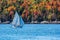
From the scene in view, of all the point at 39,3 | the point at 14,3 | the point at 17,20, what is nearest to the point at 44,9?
the point at 39,3

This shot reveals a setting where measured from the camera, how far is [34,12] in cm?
5459

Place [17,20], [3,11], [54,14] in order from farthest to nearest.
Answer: [3,11]
[54,14]
[17,20]

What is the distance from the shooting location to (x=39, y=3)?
54.1 m

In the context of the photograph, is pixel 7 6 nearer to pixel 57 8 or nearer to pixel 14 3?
pixel 14 3

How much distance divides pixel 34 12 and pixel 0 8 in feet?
20.4

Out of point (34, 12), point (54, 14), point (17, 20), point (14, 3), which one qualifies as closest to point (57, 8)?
point (54, 14)

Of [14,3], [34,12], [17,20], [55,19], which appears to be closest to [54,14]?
[55,19]

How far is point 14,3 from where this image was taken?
55.9m

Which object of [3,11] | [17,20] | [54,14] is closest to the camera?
[17,20]

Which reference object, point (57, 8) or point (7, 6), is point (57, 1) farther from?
point (7, 6)

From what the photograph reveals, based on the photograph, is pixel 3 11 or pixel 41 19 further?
pixel 3 11

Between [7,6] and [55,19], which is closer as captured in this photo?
[55,19]

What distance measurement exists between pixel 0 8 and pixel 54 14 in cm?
1036

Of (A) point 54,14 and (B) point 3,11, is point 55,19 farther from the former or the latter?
(B) point 3,11
